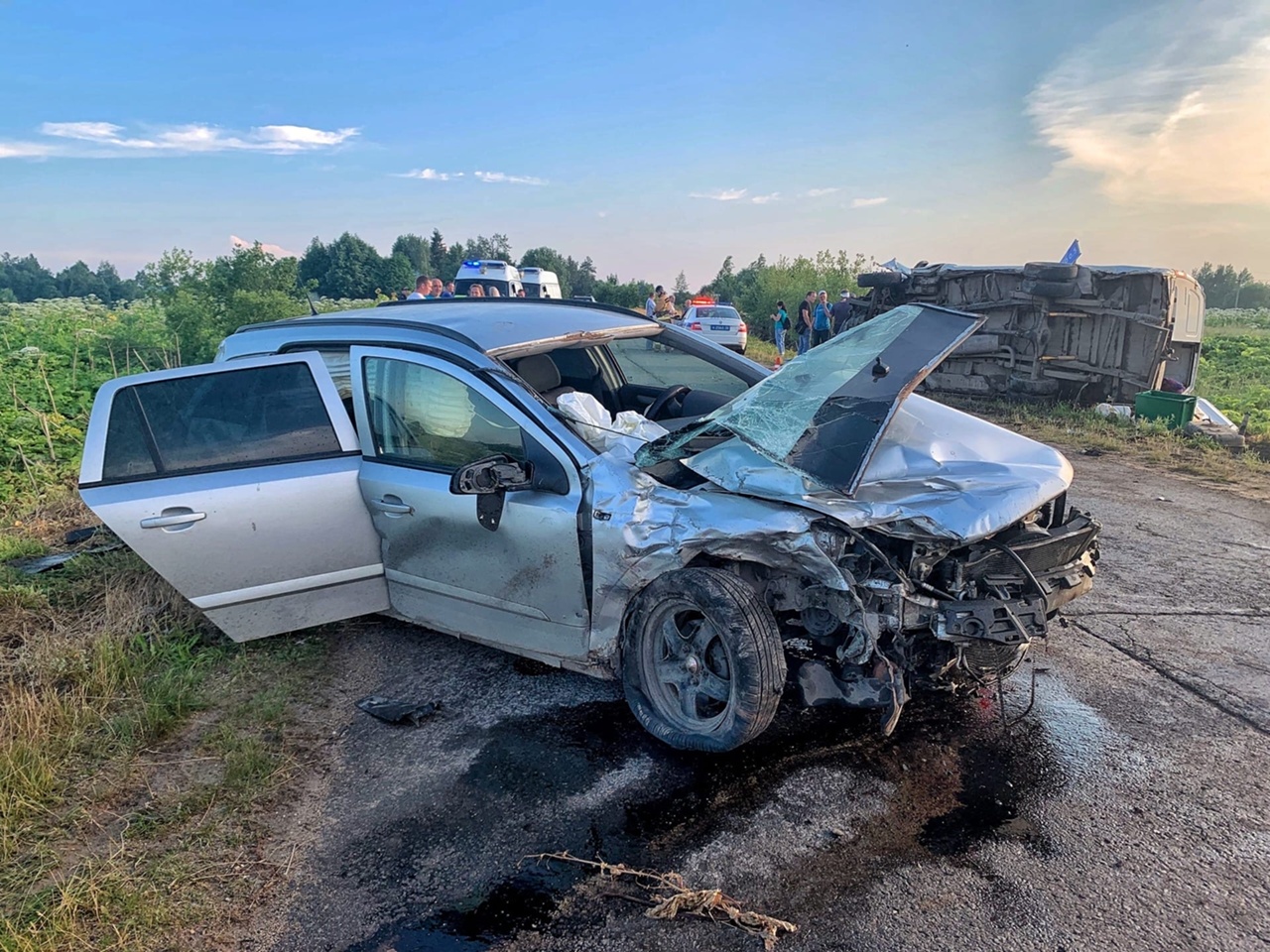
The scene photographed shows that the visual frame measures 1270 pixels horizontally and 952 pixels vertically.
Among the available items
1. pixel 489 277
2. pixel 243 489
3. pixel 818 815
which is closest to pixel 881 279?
pixel 489 277

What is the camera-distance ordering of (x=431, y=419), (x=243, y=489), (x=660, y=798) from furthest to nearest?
(x=431, y=419) → (x=243, y=489) → (x=660, y=798)

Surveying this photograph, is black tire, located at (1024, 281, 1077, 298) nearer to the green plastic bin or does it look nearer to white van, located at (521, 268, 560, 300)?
the green plastic bin

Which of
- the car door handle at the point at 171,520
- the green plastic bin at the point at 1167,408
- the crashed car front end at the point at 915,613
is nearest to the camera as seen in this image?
the crashed car front end at the point at 915,613

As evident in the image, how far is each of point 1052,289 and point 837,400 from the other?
38.2ft

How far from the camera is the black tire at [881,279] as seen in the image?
1548 centimetres

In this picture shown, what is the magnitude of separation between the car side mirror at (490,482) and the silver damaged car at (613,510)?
0.04ft

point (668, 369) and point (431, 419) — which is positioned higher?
point (668, 369)

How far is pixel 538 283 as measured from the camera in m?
25.5

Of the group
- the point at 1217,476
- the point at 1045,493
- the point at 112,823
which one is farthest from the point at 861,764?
the point at 1217,476

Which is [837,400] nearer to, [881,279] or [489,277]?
[881,279]

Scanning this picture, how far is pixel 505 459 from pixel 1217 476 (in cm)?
853

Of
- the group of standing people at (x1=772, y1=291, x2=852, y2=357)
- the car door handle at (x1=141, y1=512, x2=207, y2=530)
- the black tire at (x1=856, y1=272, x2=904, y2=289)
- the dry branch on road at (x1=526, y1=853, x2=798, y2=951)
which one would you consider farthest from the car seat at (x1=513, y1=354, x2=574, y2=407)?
the group of standing people at (x1=772, y1=291, x2=852, y2=357)

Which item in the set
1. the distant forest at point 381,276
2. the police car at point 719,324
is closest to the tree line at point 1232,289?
the distant forest at point 381,276

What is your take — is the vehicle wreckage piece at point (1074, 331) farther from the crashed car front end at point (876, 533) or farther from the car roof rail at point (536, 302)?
the crashed car front end at point (876, 533)
